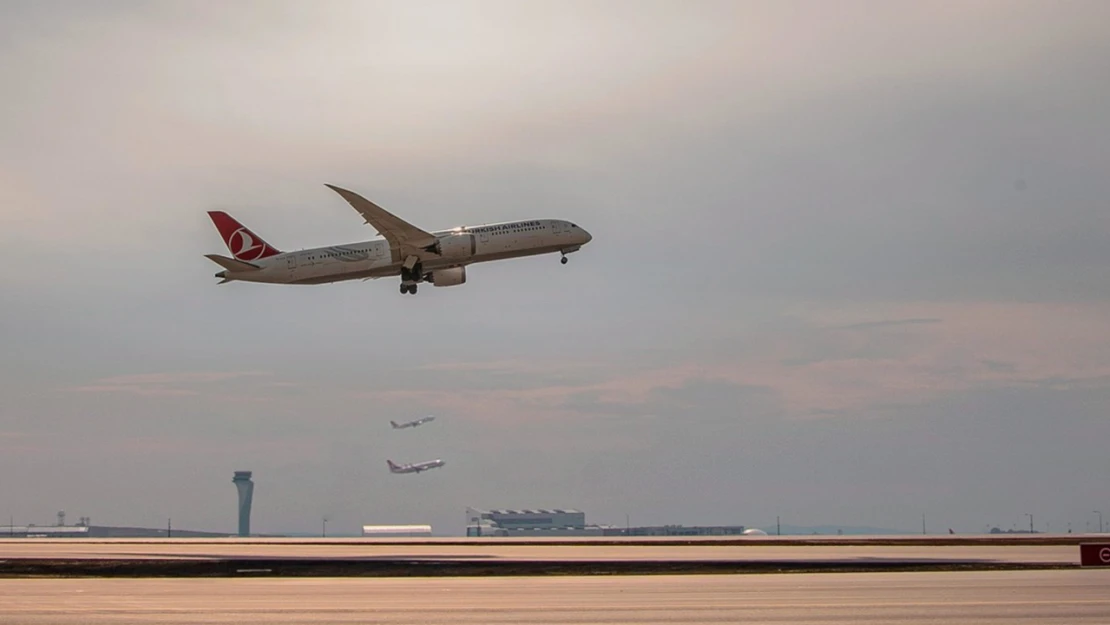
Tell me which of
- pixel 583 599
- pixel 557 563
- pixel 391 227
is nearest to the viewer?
pixel 583 599

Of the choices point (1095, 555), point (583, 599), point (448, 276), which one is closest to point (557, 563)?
point (583, 599)

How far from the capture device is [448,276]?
102 metres

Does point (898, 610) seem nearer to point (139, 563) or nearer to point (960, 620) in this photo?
point (960, 620)

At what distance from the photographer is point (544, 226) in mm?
100438

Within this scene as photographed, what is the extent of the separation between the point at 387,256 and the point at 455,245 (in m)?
5.58

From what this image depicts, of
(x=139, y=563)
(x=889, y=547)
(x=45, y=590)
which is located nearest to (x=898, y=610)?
(x=45, y=590)

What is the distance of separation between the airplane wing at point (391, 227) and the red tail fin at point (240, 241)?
8891 mm

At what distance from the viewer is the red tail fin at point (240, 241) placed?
106 meters

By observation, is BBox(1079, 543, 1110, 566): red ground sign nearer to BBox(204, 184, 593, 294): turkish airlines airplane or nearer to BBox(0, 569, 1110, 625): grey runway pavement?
BBox(0, 569, 1110, 625): grey runway pavement

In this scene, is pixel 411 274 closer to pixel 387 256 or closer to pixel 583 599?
pixel 387 256

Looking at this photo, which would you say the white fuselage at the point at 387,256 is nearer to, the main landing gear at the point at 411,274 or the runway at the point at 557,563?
the main landing gear at the point at 411,274

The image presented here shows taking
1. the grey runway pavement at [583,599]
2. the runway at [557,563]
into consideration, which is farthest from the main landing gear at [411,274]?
the grey runway pavement at [583,599]

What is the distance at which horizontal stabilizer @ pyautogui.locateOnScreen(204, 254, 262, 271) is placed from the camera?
98.7m

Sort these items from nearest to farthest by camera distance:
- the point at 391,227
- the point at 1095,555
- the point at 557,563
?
the point at 1095,555
the point at 557,563
the point at 391,227
